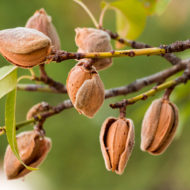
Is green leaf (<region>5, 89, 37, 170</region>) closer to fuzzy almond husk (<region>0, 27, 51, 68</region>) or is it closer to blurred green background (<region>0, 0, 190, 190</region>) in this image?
fuzzy almond husk (<region>0, 27, 51, 68</region>)

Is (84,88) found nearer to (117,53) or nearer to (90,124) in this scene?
(117,53)

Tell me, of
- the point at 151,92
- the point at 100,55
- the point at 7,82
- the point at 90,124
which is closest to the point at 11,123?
the point at 7,82

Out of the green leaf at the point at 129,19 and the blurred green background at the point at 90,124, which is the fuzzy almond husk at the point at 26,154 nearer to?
the green leaf at the point at 129,19

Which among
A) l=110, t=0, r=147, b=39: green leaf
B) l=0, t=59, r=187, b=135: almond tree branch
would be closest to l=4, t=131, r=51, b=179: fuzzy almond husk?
l=0, t=59, r=187, b=135: almond tree branch

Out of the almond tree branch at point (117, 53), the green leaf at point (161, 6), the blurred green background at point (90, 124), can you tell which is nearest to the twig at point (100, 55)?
the almond tree branch at point (117, 53)

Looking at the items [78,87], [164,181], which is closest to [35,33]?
[78,87]
